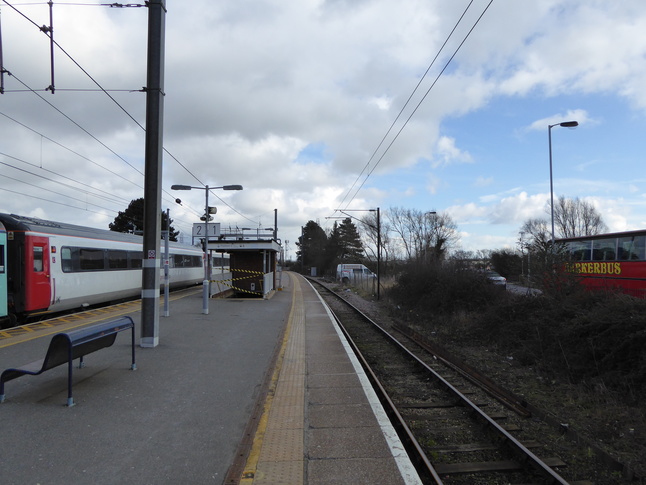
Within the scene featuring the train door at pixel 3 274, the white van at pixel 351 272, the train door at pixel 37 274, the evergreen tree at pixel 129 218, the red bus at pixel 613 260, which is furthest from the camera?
the evergreen tree at pixel 129 218

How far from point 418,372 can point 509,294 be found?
704 centimetres

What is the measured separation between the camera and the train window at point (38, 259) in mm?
11984

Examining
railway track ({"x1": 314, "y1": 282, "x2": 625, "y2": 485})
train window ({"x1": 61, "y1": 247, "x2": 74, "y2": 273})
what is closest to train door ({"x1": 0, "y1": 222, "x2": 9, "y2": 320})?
train window ({"x1": 61, "y1": 247, "x2": 74, "y2": 273})

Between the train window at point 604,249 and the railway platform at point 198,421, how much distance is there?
36.8 ft

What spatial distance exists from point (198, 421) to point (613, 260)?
14.9m

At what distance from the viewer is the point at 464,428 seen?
19.7ft

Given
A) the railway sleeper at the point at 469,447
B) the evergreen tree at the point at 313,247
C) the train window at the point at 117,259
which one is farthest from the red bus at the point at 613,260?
the evergreen tree at the point at 313,247

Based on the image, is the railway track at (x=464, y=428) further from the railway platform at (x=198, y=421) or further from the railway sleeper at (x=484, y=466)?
the railway platform at (x=198, y=421)

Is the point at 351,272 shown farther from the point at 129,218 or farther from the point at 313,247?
the point at 313,247

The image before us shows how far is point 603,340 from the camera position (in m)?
8.18

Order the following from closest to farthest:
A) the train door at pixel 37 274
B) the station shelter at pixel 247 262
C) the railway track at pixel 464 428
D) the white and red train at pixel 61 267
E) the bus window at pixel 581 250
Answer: the railway track at pixel 464 428
the white and red train at pixel 61 267
the train door at pixel 37 274
the bus window at pixel 581 250
the station shelter at pixel 247 262

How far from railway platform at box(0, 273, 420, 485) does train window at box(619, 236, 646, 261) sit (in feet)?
34.4

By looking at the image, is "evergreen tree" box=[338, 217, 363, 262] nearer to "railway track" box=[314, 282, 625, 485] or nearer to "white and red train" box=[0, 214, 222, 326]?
"white and red train" box=[0, 214, 222, 326]

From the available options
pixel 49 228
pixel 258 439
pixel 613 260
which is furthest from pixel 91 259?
pixel 613 260
